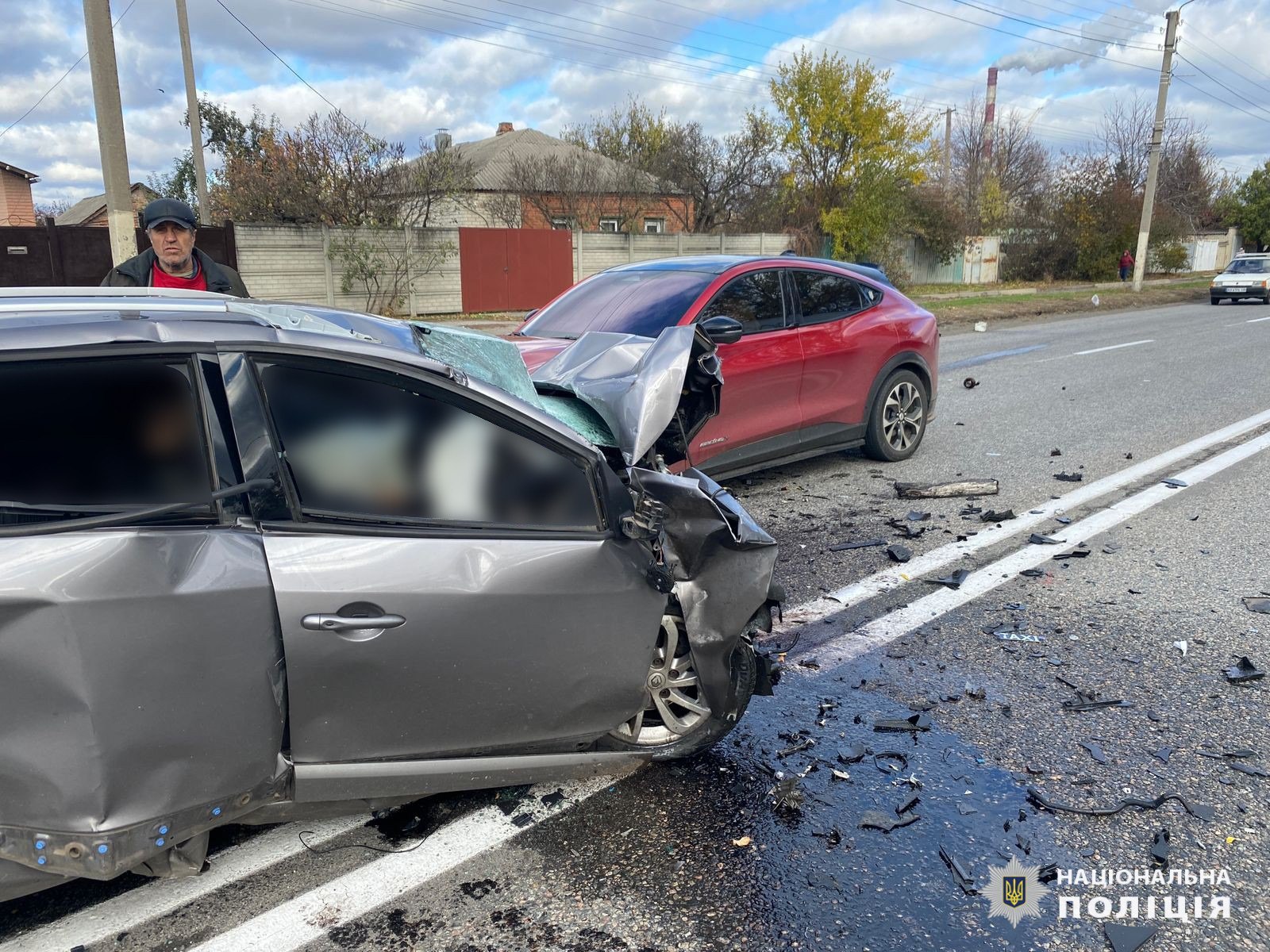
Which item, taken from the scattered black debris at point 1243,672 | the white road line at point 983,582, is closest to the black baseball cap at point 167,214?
the white road line at point 983,582

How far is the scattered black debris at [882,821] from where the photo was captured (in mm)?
2875

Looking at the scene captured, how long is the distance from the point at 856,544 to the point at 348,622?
3784mm

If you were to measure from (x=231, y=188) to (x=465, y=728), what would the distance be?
2165 cm

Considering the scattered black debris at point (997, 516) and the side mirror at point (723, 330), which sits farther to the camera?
the scattered black debris at point (997, 516)

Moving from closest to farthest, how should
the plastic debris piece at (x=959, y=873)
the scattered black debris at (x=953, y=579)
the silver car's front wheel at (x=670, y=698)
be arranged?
the plastic debris piece at (x=959, y=873), the silver car's front wheel at (x=670, y=698), the scattered black debris at (x=953, y=579)

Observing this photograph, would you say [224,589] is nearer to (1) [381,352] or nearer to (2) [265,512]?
(2) [265,512]

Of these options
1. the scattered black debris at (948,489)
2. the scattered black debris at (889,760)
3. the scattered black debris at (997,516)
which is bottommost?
the scattered black debris at (889,760)

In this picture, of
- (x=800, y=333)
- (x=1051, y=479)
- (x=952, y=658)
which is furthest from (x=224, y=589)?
(x=1051, y=479)

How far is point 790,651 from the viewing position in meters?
4.09

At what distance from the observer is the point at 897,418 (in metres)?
7.42

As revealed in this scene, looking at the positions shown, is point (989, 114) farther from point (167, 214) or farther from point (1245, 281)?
point (167, 214)

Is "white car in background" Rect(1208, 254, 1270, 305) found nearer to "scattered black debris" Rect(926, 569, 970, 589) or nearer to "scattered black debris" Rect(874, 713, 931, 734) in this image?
"scattered black debris" Rect(926, 569, 970, 589)

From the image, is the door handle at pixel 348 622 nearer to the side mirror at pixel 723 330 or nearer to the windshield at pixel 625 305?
the side mirror at pixel 723 330

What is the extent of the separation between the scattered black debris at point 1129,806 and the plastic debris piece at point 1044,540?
2.62 meters
